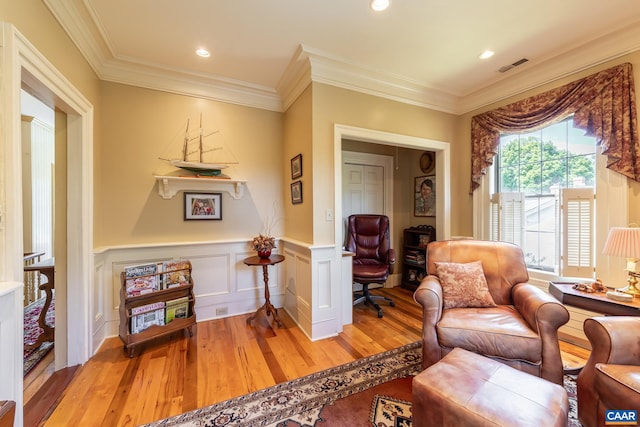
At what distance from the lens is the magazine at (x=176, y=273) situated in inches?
93.4

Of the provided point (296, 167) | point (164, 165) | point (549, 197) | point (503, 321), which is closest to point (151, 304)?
point (164, 165)

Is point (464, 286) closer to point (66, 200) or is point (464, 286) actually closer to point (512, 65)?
point (512, 65)

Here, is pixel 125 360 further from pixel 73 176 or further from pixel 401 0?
pixel 401 0

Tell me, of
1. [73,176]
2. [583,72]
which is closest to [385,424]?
[73,176]

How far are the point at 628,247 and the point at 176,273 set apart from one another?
3531 mm

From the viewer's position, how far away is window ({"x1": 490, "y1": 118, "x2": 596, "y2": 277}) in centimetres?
226

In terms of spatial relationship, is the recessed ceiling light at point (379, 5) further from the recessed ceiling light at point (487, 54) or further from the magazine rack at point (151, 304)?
the magazine rack at point (151, 304)

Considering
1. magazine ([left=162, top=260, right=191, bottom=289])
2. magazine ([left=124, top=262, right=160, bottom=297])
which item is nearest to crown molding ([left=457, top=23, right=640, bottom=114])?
magazine ([left=162, top=260, right=191, bottom=289])

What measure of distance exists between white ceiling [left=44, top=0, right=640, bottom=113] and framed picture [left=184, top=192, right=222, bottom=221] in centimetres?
110

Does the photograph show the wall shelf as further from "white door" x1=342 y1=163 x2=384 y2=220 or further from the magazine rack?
"white door" x1=342 y1=163 x2=384 y2=220

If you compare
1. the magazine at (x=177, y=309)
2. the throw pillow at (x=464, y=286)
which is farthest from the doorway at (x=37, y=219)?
the throw pillow at (x=464, y=286)

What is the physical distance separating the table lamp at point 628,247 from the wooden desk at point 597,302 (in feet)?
0.47

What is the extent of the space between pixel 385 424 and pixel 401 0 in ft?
8.74

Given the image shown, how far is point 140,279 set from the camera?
2217 mm
